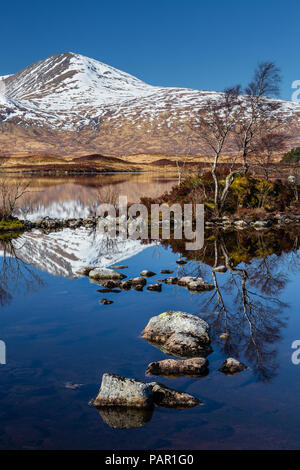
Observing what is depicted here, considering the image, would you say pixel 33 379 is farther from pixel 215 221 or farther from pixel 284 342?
pixel 215 221

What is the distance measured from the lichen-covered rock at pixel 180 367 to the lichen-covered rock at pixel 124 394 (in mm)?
815

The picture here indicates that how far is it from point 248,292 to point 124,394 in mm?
6010

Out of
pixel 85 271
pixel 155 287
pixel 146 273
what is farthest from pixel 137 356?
pixel 85 271

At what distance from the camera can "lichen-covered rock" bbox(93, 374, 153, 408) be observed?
5.71 metres

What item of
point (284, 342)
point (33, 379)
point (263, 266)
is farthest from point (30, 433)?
point (263, 266)

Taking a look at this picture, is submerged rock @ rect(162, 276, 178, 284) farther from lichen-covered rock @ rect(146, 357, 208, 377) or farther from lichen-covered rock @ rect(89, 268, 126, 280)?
lichen-covered rock @ rect(146, 357, 208, 377)

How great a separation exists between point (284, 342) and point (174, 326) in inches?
79.9

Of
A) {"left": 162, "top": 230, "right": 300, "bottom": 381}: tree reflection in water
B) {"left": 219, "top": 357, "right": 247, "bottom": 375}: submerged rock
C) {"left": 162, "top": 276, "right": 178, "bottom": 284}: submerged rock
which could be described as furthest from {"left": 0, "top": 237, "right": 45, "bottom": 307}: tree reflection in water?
{"left": 219, "top": 357, "right": 247, "bottom": 375}: submerged rock

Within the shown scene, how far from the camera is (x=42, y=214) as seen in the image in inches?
1165

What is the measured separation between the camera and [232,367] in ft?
21.9

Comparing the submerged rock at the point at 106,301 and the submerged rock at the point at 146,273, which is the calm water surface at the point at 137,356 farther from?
the submerged rock at the point at 146,273

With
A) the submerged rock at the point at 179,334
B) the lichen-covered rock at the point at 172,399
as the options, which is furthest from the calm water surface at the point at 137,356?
the submerged rock at the point at 179,334

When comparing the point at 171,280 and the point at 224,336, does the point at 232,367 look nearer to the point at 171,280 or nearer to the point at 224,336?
the point at 224,336
